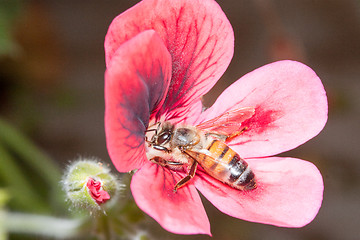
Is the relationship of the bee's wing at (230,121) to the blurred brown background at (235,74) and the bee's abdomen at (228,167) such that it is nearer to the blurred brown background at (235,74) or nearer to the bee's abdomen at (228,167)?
the bee's abdomen at (228,167)

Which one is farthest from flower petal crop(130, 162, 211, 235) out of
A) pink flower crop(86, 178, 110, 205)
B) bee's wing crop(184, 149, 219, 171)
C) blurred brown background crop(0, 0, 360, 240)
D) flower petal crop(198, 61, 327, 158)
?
blurred brown background crop(0, 0, 360, 240)

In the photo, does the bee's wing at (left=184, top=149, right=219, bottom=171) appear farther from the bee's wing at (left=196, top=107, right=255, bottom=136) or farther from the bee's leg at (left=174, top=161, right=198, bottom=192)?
the bee's wing at (left=196, top=107, right=255, bottom=136)

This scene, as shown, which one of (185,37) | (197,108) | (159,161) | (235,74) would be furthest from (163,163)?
(235,74)

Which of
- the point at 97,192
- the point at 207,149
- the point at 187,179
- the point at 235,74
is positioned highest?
the point at 207,149

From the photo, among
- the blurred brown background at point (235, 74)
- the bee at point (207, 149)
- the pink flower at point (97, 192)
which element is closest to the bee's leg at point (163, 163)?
the bee at point (207, 149)

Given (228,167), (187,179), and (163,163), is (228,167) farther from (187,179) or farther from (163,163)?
(163,163)
